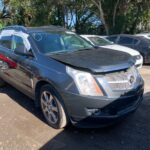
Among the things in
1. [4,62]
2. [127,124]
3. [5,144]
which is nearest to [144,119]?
[127,124]

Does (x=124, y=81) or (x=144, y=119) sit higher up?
(x=124, y=81)

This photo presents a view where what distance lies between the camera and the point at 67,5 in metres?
23.5

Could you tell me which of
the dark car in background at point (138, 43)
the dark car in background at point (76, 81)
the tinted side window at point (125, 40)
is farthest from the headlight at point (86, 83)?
the tinted side window at point (125, 40)

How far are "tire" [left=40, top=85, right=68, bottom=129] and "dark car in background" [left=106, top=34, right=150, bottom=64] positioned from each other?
25.2 feet

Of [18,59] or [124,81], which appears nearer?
[124,81]

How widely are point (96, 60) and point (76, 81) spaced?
0.60 m

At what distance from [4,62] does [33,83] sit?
171 cm

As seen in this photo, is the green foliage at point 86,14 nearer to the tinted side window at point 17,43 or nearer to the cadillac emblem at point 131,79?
the tinted side window at point 17,43

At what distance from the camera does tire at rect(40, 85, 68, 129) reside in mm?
4637

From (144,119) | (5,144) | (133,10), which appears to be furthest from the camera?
(133,10)

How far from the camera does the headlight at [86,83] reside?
170 inches

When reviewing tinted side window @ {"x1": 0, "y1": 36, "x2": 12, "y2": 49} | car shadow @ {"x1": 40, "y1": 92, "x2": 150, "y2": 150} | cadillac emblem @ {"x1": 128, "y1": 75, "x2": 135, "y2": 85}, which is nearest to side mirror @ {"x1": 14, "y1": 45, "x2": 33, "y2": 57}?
tinted side window @ {"x1": 0, "y1": 36, "x2": 12, "y2": 49}

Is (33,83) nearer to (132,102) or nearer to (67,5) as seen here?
(132,102)

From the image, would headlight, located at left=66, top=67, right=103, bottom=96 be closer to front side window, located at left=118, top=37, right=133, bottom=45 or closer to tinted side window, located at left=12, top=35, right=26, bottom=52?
tinted side window, located at left=12, top=35, right=26, bottom=52
